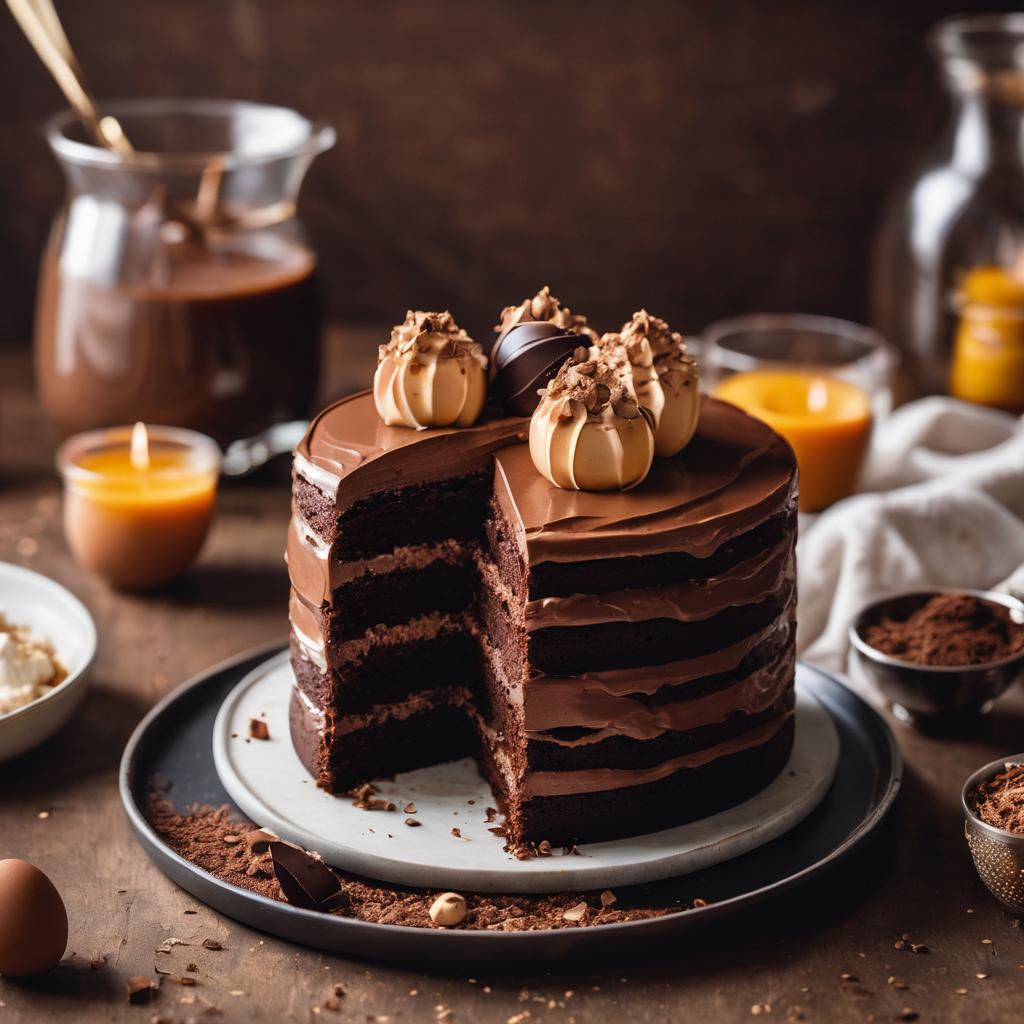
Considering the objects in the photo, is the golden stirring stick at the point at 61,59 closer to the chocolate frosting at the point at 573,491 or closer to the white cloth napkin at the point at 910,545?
the chocolate frosting at the point at 573,491

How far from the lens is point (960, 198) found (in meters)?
4.59

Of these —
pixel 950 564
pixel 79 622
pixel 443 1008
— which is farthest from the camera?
pixel 950 564

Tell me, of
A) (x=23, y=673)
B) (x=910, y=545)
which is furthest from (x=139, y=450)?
(x=910, y=545)

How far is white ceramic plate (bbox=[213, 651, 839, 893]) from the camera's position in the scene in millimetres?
2605

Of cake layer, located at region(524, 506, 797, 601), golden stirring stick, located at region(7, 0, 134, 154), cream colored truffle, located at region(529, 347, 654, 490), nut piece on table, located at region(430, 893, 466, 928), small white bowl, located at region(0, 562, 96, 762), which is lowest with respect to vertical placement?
nut piece on table, located at region(430, 893, 466, 928)

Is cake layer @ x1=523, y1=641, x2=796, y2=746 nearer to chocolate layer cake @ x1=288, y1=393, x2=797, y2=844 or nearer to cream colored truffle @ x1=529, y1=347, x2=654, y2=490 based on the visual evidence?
chocolate layer cake @ x1=288, y1=393, x2=797, y2=844

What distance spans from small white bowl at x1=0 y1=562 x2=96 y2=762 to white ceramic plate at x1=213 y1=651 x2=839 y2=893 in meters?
0.31

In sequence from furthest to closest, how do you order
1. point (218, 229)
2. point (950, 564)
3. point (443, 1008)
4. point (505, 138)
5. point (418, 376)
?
1. point (505, 138)
2. point (218, 229)
3. point (950, 564)
4. point (418, 376)
5. point (443, 1008)

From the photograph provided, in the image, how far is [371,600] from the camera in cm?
290

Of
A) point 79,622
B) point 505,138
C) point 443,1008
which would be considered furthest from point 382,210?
point 443,1008

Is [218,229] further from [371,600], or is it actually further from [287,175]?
[371,600]

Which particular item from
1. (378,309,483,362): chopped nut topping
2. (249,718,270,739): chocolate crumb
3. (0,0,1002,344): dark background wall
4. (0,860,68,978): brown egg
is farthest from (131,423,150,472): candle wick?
(0,0,1002,344): dark background wall

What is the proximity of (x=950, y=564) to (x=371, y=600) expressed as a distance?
5.37ft

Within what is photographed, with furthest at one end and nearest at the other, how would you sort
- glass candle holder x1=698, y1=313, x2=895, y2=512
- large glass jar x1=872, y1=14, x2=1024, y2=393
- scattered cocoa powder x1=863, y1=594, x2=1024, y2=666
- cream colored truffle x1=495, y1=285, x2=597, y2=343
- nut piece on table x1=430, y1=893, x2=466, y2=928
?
large glass jar x1=872, y1=14, x2=1024, y2=393 < glass candle holder x1=698, y1=313, x2=895, y2=512 < scattered cocoa powder x1=863, y1=594, x2=1024, y2=666 < cream colored truffle x1=495, y1=285, x2=597, y2=343 < nut piece on table x1=430, y1=893, x2=466, y2=928
